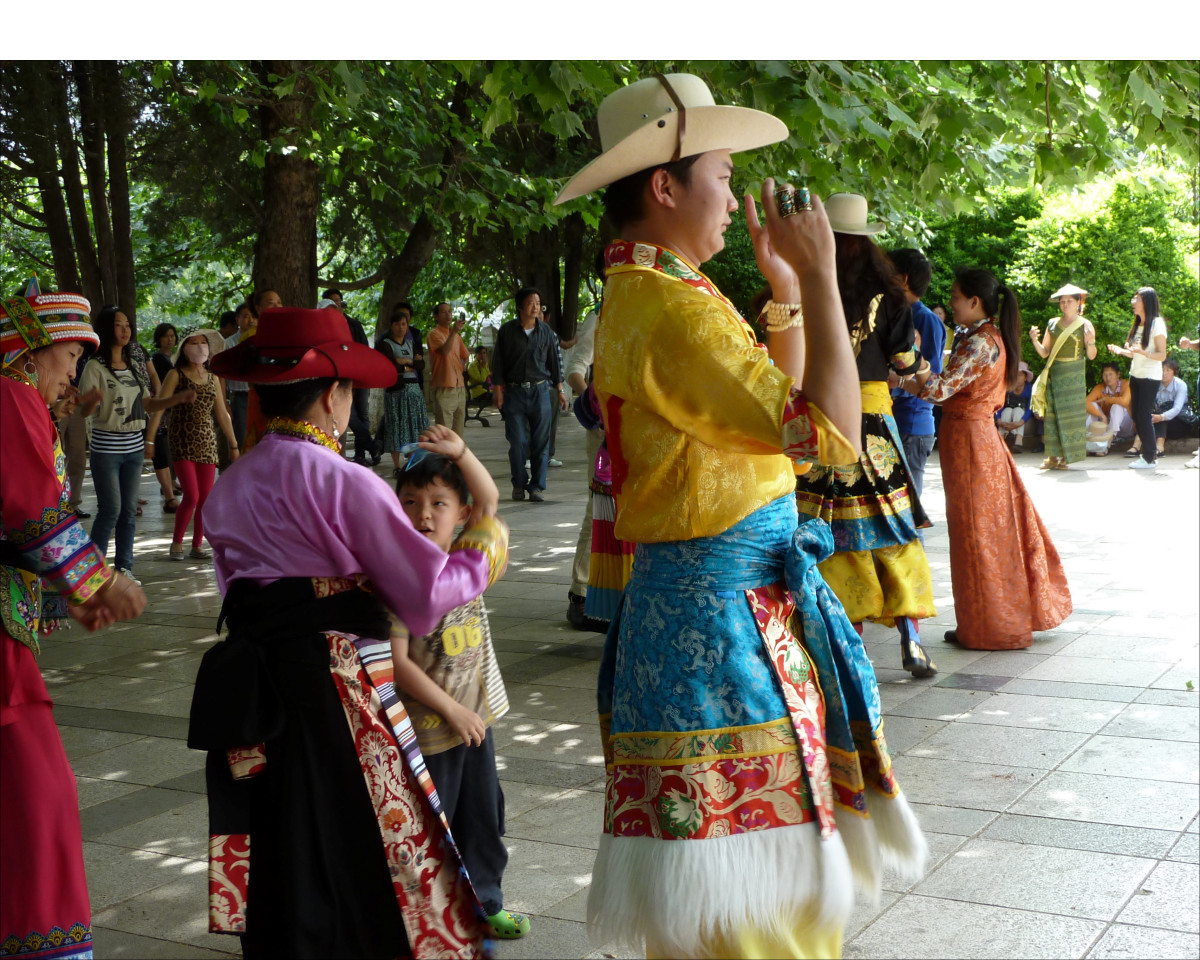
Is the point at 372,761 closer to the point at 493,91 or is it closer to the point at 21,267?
the point at 493,91

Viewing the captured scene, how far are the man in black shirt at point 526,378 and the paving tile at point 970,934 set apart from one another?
9.23m

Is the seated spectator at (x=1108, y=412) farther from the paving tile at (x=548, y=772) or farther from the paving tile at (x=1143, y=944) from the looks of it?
the paving tile at (x=1143, y=944)

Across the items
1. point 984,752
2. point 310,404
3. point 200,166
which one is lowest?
point 984,752

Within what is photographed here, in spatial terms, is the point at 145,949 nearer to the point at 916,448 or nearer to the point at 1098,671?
the point at 1098,671

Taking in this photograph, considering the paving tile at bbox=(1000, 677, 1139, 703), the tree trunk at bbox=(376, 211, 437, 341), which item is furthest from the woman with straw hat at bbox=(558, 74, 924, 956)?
the tree trunk at bbox=(376, 211, 437, 341)

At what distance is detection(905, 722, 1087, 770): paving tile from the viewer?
16.1 ft

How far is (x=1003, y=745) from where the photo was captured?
507 cm

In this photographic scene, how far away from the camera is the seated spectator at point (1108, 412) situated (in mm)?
17062

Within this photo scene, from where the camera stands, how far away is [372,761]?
271cm

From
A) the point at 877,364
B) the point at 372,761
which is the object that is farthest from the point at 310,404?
the point at 877,364

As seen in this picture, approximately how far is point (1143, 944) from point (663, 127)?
2417 millimetres

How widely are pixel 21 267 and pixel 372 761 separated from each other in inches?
1083

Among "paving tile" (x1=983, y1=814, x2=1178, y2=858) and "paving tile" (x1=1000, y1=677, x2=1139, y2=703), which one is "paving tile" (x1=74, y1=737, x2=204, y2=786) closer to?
"paving tile" (x1=983, y1=814, x2=1178, y2=858)

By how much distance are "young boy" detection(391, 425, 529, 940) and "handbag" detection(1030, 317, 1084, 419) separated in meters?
12.9
